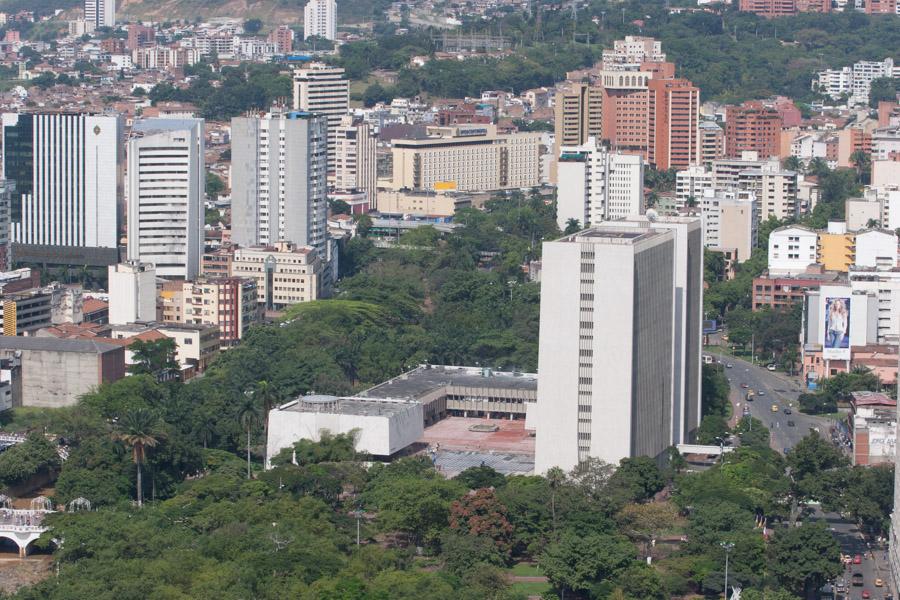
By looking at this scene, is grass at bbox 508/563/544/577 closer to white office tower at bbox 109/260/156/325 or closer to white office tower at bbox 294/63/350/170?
white office tower at bbox 109/260/156/325

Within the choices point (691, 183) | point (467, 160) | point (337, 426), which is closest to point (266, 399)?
point (337, 426)

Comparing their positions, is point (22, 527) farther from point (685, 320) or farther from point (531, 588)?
point (685, 320)

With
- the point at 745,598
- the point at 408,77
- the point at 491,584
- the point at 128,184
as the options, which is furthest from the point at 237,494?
the point at 408,77

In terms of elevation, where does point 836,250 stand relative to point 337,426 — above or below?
above

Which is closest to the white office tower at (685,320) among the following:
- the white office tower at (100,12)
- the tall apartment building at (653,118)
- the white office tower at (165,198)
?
the white office tower at (165,198)

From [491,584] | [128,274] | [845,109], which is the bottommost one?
[491,584]

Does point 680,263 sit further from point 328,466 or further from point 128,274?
point 128,274

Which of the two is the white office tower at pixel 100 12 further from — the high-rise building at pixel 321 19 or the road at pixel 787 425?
the road at pixel 787 425

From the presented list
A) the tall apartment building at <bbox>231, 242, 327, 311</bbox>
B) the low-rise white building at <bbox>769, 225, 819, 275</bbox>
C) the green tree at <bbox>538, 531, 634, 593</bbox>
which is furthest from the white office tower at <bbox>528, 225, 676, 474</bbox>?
the low-rise white building at <bbox>769, 225, 819, 275</bbox>
